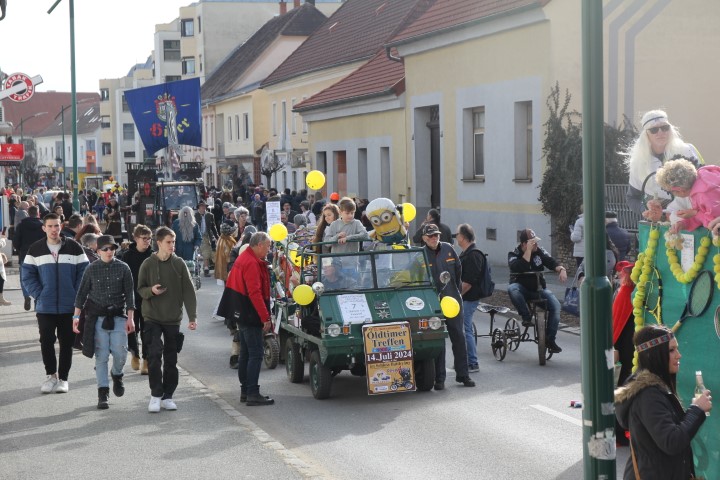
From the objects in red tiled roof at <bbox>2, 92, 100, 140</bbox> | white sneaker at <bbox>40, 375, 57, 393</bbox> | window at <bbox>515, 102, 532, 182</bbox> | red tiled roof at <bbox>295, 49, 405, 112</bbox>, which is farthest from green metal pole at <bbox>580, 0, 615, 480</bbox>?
red tiled roof at <bbox>2, 92, 100, 140</bbox>

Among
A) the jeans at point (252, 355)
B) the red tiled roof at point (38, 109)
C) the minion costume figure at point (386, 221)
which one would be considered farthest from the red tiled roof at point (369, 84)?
the red tiled roof at point (38, 109)

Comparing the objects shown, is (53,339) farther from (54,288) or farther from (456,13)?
(456,13)

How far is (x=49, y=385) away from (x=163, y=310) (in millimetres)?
2120

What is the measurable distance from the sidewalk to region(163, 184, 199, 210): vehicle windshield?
21.1m

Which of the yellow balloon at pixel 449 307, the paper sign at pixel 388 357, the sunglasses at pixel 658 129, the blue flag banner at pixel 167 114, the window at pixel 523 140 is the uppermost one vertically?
the blue flag banner at pixel 167 114

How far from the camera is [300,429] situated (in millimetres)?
11039

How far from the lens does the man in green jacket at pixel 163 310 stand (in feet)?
38.5

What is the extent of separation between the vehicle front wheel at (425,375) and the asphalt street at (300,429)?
152 mm

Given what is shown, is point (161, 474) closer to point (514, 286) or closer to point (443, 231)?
point (514, 286)

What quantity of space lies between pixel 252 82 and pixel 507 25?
4109cm

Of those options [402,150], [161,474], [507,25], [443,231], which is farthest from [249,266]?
[402,150]

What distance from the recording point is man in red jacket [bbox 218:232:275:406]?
12055 mm

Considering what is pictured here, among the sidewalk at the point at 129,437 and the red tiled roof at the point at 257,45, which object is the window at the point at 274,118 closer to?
the red tiled roof at the point at 257,45

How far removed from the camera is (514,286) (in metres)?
14.9
